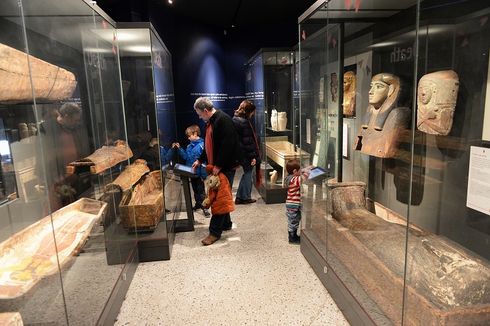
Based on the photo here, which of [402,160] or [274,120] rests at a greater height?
[274,120]

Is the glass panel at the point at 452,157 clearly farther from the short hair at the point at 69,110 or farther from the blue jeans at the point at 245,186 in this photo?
the blue jeans at the point at 245,186

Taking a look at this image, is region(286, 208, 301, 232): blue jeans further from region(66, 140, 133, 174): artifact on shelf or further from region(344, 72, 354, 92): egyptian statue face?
region(66, 140, 133, 174): artifact on shelf

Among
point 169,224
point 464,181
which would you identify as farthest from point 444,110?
point 169,224

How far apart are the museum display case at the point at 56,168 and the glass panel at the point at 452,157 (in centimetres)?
171

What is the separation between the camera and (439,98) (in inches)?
81.4

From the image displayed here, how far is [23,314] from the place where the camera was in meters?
1.41

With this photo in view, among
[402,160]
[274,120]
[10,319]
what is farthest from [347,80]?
[10,319]

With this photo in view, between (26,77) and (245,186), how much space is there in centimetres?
393

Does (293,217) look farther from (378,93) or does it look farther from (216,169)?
(378,93)

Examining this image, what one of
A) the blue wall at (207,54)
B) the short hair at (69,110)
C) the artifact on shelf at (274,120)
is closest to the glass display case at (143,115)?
the short hair at (69,110)

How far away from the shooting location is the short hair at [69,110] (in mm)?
2057

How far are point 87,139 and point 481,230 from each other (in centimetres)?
264

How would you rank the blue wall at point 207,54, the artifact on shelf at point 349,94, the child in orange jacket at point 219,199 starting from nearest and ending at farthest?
the artifact on shelf at point 349,94 → the child in orange jacket at point 219,199 → the blue wall at point 207,54

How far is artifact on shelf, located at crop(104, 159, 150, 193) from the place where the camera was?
3139 millimetres
